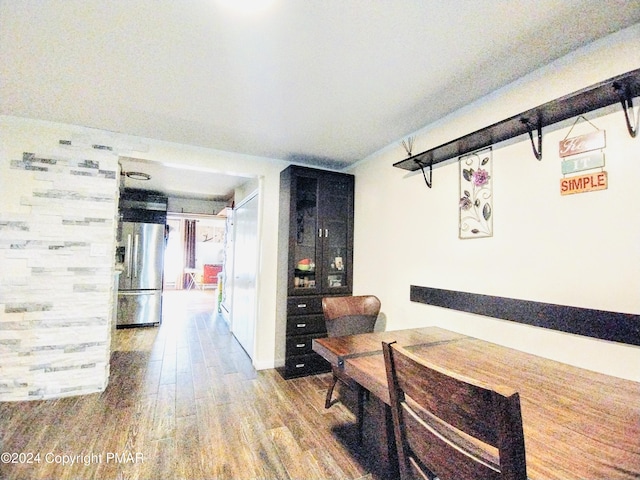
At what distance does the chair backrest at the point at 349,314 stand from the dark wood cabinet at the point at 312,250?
Result: 712 mm

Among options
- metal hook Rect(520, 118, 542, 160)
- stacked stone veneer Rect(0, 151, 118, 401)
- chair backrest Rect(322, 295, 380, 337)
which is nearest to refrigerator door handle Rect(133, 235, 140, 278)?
stacked stone veneer Rect(0, 151, 118, 401)

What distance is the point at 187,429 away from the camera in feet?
6.59

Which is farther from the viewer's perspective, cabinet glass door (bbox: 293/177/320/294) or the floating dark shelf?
cabinet glass door (bbox: 293/177/320/294)

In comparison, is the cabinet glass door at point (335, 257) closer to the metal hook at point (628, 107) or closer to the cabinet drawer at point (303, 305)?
the cabinet drawer at point (303, 305)

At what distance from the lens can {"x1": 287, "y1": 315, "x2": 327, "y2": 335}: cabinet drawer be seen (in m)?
2.96

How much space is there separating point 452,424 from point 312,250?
8.40 feet

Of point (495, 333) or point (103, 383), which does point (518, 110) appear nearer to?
point (495, 333)

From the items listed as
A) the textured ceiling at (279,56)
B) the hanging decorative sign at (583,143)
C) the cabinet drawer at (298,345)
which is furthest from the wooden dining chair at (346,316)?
the hanging decorative sign at (583,143)

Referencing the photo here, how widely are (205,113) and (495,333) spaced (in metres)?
2.66

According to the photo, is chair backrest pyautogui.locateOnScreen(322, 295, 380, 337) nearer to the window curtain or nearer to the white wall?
the white wall

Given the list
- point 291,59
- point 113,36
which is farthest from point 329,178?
point 113,36

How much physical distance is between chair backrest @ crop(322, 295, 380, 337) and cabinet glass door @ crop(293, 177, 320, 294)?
74cm

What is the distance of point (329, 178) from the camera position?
321 cm

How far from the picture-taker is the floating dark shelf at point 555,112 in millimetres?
1181
